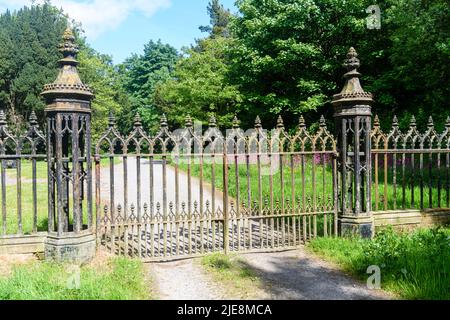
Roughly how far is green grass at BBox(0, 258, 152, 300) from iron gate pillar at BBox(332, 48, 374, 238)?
13.7ft

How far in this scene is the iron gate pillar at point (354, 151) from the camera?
715cm

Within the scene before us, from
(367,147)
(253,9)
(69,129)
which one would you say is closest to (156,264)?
(69,129)

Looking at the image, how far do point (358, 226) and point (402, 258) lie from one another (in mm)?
1466

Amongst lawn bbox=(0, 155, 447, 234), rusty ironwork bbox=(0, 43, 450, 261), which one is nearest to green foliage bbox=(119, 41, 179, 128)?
lawn bbox=(0, 155, 447, 234)

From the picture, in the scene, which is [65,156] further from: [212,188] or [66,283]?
[212,188]

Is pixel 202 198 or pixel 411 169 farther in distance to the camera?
pixel 411 169

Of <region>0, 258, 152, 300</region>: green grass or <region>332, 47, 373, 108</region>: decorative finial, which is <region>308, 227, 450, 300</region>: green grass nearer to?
<region>332, 47, 373, 108</region>: decorative finial

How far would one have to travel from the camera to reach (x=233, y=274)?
5.71 meters

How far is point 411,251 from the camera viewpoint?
5.91 meters

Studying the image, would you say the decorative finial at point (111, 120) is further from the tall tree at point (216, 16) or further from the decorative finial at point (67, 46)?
the tall tree at point (216, 16)

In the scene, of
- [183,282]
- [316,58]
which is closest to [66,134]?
[183,282]

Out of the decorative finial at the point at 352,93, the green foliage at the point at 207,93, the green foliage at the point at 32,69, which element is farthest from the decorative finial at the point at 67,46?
the green foliage at the point at 32,69

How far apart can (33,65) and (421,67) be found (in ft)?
107

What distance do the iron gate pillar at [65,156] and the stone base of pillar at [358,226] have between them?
4.72m
